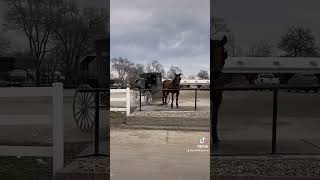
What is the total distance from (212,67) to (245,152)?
2.48ft

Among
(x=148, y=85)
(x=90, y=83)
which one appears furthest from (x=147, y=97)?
(x=90, y=83)

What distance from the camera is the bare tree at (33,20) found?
2.73 m

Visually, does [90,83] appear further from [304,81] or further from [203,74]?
[304,81]

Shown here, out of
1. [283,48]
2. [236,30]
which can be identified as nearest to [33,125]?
[236,30]

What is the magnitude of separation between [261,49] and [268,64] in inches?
4.8

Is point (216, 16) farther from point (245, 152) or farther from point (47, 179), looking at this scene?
point (47, 179)

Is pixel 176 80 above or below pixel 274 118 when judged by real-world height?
above

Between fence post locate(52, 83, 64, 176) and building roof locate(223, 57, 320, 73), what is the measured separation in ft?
3.53

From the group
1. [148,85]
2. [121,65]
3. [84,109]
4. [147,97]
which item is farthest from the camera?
[84,109]

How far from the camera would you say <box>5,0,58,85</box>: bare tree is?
108 inches

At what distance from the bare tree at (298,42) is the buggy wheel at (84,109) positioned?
1.23 metres

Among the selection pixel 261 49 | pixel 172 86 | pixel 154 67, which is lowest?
pixel 172 86

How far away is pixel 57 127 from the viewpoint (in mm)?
3061

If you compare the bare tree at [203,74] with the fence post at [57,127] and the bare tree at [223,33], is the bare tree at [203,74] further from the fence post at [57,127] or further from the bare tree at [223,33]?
the fence post at [57,127]
